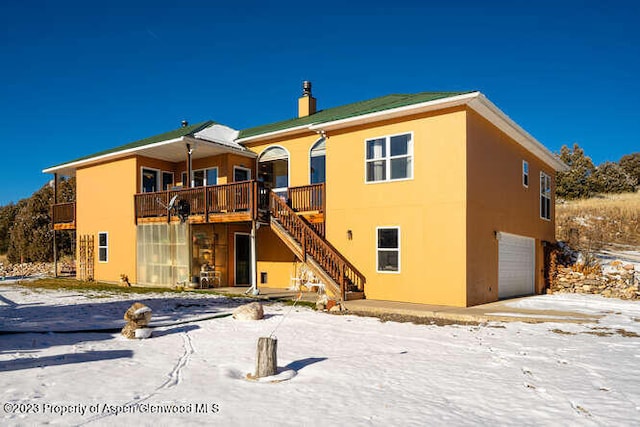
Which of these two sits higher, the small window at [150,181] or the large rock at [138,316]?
the small window at [150,181]

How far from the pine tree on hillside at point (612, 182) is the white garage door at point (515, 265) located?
29.5 metres

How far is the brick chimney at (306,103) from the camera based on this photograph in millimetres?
19797

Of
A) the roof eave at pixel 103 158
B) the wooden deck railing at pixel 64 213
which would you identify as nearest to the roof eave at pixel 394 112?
the roof eave at pixel 103 158

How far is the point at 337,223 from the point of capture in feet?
48.3

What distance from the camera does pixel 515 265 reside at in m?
16.3

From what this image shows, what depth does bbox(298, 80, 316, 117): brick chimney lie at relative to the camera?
19797 millimetres

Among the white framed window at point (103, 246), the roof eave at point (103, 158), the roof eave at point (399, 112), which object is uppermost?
the roof eave at point (399, 112)

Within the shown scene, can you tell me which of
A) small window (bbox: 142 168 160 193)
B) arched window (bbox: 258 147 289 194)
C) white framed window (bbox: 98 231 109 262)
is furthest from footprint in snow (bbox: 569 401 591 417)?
white framed window (bbox: 98 231 109 262)

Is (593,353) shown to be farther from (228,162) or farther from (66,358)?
A: (228,162)

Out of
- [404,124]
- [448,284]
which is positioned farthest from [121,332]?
[404,124]

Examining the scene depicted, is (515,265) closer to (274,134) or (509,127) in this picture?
(509,127)

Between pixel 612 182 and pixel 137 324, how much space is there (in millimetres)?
45822

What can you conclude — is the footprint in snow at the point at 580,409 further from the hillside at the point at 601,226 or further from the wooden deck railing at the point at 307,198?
the hillside at the point at 601,226

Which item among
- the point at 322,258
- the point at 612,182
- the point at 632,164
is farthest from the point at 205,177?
the point at 632,164
